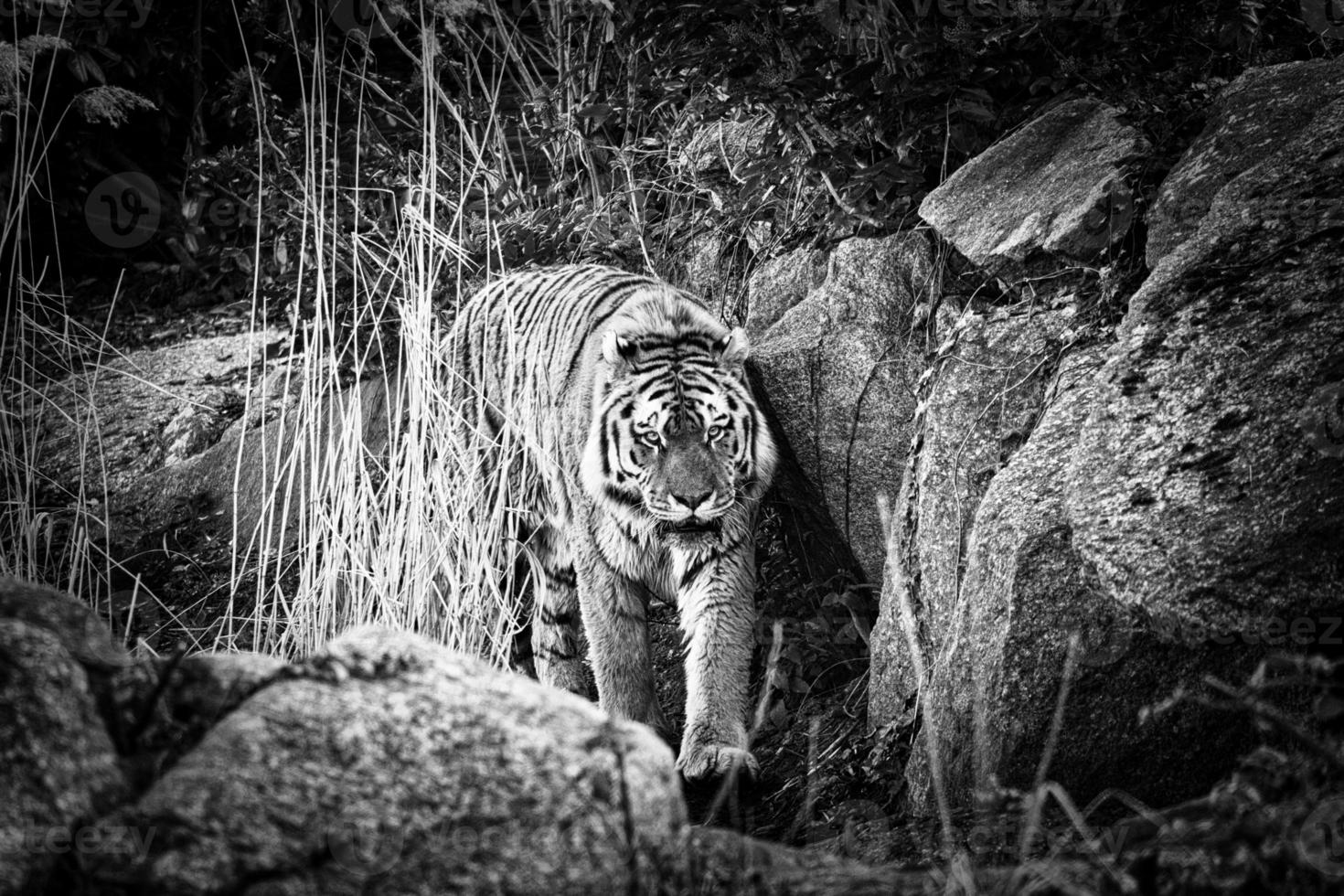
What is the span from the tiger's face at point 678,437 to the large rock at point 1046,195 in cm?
96

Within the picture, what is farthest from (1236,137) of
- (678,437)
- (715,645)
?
(715,645)

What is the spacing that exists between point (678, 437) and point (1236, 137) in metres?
2.04

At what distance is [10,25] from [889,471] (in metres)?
5.12

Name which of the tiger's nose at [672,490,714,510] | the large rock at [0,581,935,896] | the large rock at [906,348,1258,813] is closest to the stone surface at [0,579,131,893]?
the large rock at [0,581,935,896]

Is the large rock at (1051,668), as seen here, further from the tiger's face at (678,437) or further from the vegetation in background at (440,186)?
the tiger's face at (678,437)

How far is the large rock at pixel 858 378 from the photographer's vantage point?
16.1 ft

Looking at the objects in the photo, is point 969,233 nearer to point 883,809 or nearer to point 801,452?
point 801,452

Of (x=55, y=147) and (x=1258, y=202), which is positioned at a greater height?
(x=55, y=147)

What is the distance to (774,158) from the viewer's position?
5164 millimetres

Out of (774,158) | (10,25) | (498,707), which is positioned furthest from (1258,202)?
(10,25)

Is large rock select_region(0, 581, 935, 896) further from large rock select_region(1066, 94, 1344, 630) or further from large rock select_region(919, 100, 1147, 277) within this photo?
large rock select_region(919, 100, 1147, 277)

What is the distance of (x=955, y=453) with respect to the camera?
13.5 ft

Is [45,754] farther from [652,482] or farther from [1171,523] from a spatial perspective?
[652,482]

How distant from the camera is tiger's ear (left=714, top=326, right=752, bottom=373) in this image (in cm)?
492
